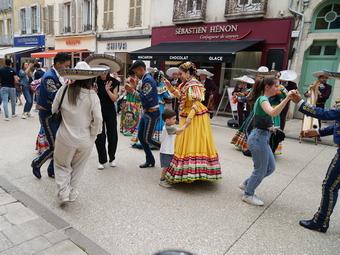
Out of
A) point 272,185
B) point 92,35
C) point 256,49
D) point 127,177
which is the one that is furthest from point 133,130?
point 92,35

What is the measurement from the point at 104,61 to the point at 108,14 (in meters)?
12.4

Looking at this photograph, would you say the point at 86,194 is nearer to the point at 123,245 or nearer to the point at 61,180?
the point at 61,180

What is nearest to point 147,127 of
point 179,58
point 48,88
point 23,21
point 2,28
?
point 48,88

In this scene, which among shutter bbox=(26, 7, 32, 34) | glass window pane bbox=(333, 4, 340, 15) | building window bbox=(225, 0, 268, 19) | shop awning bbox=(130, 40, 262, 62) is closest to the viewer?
glass window pane bbox=(333, 4, 340, 15)

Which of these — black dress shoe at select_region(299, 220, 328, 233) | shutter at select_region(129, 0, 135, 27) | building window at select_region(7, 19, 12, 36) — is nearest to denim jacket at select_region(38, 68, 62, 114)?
black dress shoe at select_region(299, 220, 328, 233)

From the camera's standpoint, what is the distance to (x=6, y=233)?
251cm

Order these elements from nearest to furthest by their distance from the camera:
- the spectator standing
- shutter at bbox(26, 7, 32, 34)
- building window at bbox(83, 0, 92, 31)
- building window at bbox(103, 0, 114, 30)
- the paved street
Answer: the paved street
the spectator standing
building window at bbox(103, 0, 114, 30)
building window at bbox(83, 0, 92, 31)
shutter at bbox(26, 7, 32, 34)

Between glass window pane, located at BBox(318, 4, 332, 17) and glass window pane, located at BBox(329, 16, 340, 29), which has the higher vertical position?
glass window pane, located at BBox(318, 4, 332, 17)

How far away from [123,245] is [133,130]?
4209mm

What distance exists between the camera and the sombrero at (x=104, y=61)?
3.74 meters

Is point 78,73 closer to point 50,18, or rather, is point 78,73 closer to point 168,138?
point 168,138

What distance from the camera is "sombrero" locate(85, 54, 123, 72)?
374cm

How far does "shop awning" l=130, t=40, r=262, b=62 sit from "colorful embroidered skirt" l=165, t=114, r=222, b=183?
6054 millimetres

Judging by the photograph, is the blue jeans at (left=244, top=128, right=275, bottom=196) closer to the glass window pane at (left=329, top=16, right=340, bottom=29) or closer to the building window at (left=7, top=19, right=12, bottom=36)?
the glass window pane at (left=329, top=16, right=340, bottom=29)
